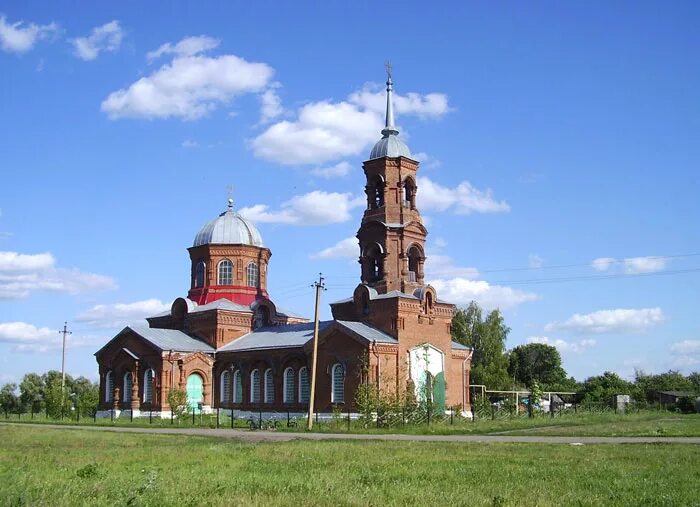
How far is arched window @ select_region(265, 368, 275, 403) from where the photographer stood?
48375 millimetres

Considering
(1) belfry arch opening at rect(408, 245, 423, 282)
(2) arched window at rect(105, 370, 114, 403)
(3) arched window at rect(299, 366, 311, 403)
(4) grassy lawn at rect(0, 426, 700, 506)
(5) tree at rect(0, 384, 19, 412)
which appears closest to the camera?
(4) grassy lawn at rect(0, 426, 700, 506)

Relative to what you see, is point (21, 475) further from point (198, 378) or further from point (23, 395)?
point (23, 395)

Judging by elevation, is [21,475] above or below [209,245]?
below

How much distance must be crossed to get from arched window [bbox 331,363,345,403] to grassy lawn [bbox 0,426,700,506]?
22.2m

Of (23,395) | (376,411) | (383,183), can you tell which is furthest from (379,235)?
(23,395)

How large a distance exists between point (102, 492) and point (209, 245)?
45.5 metres

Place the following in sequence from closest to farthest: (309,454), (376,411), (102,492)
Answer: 1. (102,492)
2. (309,454)
3. (376,411)

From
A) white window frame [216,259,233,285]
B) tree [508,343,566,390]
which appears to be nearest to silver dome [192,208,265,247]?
white window frame [216,259,233,285]

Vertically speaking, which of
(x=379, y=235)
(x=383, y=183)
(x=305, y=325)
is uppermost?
(x=383, y=183)

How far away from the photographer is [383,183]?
155ft

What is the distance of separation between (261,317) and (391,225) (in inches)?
544

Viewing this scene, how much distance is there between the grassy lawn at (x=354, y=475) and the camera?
36.9 ft

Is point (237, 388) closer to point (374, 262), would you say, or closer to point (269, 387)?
point (269, 387)

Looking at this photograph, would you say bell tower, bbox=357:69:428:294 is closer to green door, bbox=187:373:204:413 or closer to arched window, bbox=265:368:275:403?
arched window, bbox=265:368:275:403
